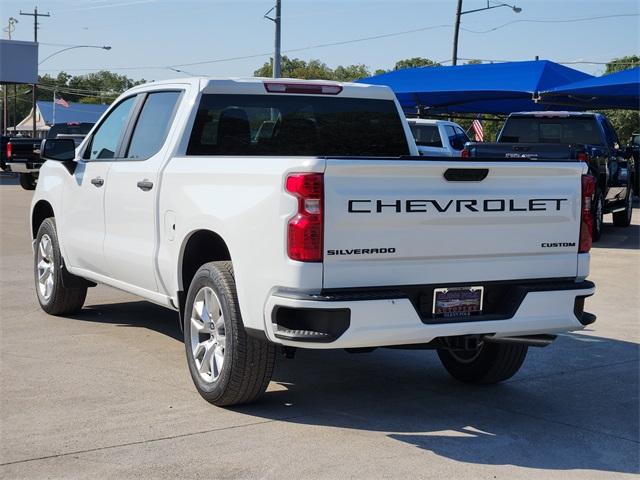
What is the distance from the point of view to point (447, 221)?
17.7 feet

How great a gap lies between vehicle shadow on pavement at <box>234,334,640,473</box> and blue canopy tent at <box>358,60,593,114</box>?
18024 mm

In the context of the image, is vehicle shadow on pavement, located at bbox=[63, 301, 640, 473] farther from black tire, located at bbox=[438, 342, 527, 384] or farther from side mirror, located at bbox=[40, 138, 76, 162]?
side mirror, located at bbox=[40, 138, 76, 162]

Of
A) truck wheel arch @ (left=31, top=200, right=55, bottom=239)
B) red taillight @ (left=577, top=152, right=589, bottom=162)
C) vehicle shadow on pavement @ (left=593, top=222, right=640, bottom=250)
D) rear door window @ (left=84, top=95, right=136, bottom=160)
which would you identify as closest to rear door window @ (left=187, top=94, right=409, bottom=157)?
rear door window @ (left=84, top=95, right=136, bottom=160)

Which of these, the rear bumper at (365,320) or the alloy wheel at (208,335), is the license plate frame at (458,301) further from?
the alloy wheel at (208,335)

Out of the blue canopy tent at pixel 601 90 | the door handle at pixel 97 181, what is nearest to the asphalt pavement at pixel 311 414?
the door handle at pixel 97 181

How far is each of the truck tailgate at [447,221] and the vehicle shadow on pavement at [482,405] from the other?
865 mm

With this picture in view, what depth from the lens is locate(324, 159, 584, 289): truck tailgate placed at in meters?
5.12

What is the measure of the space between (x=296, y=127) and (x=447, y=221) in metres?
2.13

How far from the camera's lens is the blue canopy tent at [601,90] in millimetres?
23391

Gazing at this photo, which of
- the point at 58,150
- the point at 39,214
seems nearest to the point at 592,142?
the point at 39,214

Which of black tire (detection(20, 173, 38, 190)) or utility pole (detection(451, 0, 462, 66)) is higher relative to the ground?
utility pole (detection(451, 0, 462, 66))

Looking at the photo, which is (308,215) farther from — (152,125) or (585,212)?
(152,125)

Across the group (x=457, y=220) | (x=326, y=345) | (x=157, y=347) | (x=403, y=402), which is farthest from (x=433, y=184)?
(x=157, y=347)

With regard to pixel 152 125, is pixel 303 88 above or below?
above
